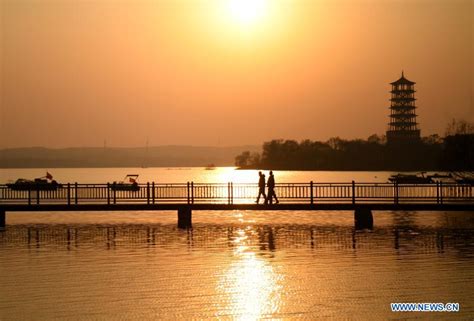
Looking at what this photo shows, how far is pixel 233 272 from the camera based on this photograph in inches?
930

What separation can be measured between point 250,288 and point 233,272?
9.31 feet

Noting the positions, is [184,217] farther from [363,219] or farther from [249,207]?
[363,219]

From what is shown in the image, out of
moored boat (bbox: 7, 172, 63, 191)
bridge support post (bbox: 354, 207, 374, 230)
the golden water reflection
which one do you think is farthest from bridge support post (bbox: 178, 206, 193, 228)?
the golden water reflection

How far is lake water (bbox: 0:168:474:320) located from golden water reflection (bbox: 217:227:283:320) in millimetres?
31

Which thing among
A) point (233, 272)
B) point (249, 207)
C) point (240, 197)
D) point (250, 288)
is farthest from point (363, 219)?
point (250, 288)

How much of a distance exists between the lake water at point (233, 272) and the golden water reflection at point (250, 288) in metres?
0.03

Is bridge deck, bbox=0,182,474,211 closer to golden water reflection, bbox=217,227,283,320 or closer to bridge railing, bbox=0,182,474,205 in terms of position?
bridge railing, bbox=0,182,474,205

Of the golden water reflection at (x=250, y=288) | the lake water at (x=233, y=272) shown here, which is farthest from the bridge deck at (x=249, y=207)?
the golden water reflection at (x=250, y=288)

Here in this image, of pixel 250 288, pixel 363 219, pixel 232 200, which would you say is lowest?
pixel 250 288

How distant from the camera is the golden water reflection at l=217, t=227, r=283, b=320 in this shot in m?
18.1

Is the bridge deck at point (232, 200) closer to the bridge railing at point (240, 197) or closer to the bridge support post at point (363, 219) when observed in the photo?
the bridge railing at point (240, 197)

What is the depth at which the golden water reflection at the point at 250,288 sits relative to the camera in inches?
713

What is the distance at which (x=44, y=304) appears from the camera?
19141mm

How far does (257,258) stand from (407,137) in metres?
174
